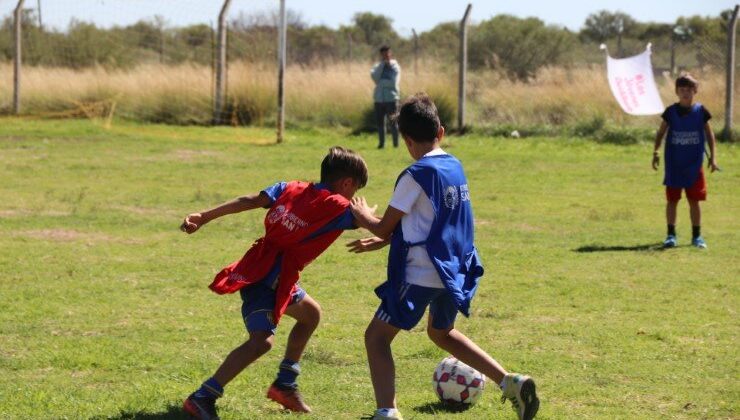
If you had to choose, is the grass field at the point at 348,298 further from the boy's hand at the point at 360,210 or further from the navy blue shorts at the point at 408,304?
the boy's hand at the point at 360,210

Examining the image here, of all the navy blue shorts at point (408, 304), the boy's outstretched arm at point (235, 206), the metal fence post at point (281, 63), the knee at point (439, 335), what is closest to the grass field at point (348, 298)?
the knee at point (439, 335)

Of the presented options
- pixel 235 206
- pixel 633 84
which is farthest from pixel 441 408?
pixel 633 84

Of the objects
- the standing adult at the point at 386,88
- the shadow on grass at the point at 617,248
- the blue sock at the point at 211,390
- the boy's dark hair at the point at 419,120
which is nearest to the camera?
the boy's dark hair at the point at 419,120

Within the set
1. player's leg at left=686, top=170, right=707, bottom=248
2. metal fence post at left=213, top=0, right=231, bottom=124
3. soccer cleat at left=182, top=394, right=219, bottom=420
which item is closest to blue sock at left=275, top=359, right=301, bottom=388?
soccer cleat at left=182, top=394, right=219, bottom=420

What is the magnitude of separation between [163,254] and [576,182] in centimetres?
751

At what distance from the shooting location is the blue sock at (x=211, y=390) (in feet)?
17.6

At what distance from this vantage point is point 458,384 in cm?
575

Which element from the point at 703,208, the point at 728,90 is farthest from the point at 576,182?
the point at 728,90

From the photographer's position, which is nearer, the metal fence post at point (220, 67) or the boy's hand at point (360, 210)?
the boy's hand at point (360, 210)

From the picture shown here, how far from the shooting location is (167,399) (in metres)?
5.77

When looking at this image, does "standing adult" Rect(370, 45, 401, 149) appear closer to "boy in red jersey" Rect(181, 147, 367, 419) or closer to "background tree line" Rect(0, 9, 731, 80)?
"background tree line" Rect(0, 9, 731, 80)

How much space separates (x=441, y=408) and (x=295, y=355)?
759 millimetres

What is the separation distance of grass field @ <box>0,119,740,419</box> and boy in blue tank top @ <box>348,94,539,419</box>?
613 mm

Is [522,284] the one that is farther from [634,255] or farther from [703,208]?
[703,208]
